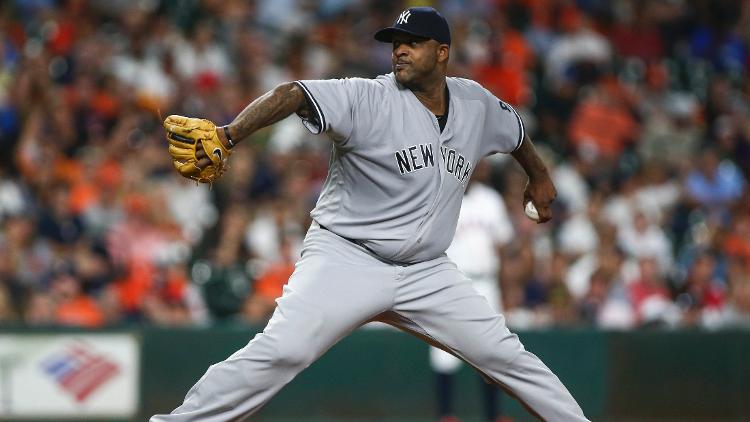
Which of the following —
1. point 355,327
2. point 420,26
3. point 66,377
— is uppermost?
point 420,26

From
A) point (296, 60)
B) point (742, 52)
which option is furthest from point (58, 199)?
point (742, 52)

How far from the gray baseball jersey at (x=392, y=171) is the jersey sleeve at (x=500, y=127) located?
0.77ft

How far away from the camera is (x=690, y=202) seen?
11812 mm

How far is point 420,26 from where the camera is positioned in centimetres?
515

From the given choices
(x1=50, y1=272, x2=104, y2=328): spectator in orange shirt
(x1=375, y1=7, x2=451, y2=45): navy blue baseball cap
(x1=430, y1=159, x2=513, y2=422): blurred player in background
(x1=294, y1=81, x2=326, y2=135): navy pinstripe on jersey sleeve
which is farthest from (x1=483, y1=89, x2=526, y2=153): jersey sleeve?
(x1=50, y1=272, x2=104, y2=328): spectator in orange shirt

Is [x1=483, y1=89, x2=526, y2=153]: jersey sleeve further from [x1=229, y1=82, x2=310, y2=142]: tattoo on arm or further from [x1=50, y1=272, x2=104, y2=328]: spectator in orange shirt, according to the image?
[x1=50, y1=272, x2=104, y2=328]: spectator in orange shirt

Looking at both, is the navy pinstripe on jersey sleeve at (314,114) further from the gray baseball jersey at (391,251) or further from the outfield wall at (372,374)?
the outfield wall at (372,374)

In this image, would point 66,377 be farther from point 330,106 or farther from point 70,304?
point 330,106

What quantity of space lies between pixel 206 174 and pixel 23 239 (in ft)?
17.8

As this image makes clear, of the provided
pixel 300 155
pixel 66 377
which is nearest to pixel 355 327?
pixel 66 377

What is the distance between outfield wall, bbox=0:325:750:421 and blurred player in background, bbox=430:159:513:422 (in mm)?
410

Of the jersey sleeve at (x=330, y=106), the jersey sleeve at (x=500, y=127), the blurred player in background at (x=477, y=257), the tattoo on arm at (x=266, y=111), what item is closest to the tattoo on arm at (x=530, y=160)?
the jersey sleeve at (x=500, y=127)

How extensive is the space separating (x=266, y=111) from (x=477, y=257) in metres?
4.26

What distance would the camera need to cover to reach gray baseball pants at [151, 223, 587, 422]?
4.81 meters
